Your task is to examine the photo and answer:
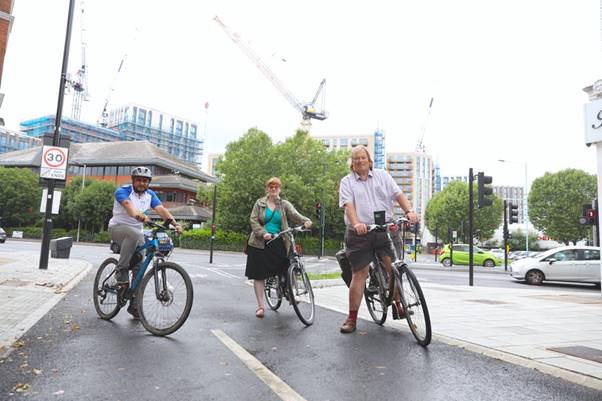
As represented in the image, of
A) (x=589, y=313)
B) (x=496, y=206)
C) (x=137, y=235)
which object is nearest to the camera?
(x=137, y=235)

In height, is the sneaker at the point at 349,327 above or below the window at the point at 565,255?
below

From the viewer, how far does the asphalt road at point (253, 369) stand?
2.90 m

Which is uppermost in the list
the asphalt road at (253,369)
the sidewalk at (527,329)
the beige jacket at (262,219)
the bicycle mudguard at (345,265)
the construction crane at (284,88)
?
the construction crane at (284,88)

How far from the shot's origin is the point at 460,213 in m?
67.1

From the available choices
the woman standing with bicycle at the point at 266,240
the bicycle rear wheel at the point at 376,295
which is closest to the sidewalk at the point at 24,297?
the woman standing with bicycle at the point at 266,240

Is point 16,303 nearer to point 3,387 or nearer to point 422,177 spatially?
point 3,387

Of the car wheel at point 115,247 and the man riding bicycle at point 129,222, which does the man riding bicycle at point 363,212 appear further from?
the car wheel at point 115,247

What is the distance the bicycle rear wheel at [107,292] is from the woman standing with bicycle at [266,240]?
1.68m

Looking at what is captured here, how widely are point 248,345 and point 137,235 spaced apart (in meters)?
2.05

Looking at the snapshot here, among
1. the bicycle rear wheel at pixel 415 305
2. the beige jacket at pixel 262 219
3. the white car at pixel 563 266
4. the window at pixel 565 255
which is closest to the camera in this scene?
the bicycle rear wheel at pixel 415 305

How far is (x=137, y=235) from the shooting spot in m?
5.27

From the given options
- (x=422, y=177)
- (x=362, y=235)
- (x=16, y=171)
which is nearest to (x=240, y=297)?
(x=362, y=235)

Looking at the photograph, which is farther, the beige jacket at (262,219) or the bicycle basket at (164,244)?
the beige jacket at (262,219)

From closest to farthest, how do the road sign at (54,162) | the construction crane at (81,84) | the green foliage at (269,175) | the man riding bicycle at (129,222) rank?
the man riding bicycle at (129,222) < the road sign at (54,162) < the green foliage at (269,175) < the construction crane at (81,84)
